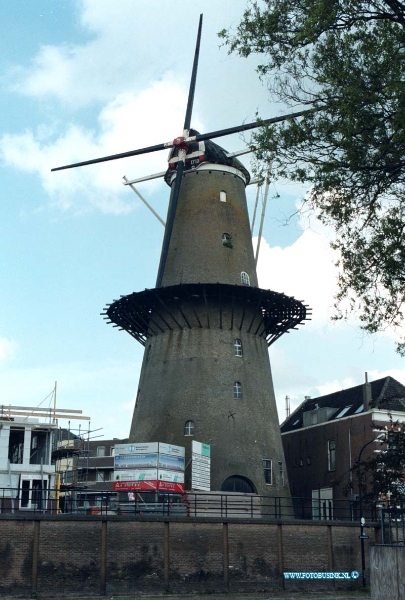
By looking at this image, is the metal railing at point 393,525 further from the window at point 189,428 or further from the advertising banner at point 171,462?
the window at point 189,428

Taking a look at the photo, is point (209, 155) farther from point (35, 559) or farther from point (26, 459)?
point (35, 559)

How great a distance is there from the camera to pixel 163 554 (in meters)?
29.6

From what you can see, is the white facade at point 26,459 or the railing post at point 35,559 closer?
the railing post at point 35,559

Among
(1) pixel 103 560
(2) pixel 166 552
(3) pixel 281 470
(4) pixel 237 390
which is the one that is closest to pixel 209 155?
(4) pixel 237 390

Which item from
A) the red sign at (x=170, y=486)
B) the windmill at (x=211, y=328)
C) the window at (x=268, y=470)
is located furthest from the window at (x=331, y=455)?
the red sign at (x=170, y=486)

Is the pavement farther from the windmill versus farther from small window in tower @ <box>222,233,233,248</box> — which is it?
small window in tower @ <box>222,233,233,248</box>

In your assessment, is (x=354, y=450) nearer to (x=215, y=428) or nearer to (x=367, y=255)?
(x=215, y=428)

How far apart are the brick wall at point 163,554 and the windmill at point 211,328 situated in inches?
246

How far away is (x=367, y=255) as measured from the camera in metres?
17.9

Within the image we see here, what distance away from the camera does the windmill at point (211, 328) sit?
3881 centimetres

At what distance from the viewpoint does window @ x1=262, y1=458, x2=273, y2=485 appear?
38938 millimetres

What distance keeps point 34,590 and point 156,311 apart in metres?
17.1

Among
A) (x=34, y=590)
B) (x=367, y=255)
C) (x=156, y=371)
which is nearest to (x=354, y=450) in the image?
(x=156, y=371)

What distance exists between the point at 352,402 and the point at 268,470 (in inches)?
445
